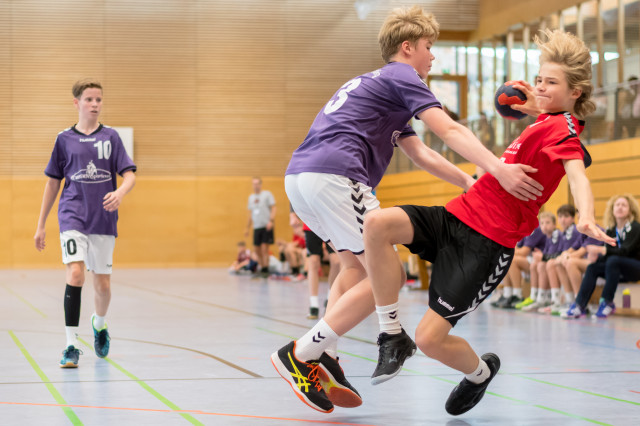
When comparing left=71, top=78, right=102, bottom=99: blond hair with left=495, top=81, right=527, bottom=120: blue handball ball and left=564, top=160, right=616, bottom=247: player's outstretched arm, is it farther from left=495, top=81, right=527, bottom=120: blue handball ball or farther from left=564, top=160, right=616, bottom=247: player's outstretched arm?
left=564, top=160, right=616, bottom=247: player's outstretched arm

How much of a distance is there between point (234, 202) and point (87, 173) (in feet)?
56.1

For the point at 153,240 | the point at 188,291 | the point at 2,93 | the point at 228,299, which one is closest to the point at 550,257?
the point at 228,299

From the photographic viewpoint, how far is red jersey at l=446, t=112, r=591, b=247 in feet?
12.0

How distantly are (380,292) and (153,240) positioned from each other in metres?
19.4

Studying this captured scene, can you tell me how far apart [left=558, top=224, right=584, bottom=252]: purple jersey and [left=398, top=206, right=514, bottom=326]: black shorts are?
20.8 feet

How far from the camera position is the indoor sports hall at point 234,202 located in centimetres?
458

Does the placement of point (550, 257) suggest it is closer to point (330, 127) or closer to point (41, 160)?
point (330, 127)

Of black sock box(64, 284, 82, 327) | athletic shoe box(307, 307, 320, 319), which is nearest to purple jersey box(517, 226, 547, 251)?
athletic shoe box(307, 307, 320, 319)

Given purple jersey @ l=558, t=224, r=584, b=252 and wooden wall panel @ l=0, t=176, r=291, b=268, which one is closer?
purple jersey @ l=558, t=224, r=584, b=252

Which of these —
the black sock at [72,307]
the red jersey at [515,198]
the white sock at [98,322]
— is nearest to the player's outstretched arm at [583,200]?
the red jersey at [515,198]

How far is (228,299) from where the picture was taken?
39.3 ft

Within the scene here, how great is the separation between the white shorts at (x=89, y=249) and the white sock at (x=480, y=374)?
113 inches

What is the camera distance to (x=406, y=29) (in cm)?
403

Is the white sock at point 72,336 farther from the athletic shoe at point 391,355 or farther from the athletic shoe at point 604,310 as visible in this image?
the athletic shoe at point 604,310
